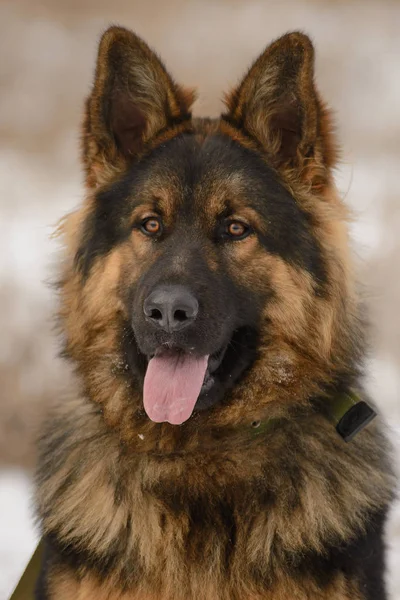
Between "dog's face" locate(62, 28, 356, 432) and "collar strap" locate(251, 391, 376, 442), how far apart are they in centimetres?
19

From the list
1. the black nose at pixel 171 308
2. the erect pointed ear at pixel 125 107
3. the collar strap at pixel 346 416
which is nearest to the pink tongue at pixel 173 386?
the black nose at pixel 171 308

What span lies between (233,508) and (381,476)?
2.47 ft

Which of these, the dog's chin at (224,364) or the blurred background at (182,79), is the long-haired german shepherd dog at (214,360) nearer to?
the dog's chin at (224,364)

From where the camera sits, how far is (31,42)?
8.79 m

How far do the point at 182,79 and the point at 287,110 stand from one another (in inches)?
174

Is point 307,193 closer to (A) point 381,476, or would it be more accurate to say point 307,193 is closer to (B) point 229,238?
(B) point 229,238

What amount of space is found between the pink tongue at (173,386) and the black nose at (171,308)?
229mm

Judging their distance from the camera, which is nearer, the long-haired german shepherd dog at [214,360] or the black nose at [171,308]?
the black nose at [171,308]

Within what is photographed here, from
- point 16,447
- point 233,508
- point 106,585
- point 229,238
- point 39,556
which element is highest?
point 229,238

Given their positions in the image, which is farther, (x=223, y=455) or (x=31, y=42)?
(x=31, y=42)

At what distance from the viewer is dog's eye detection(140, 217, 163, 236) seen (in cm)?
333

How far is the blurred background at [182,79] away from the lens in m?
7.88

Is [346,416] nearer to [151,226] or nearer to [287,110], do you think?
[151,226]

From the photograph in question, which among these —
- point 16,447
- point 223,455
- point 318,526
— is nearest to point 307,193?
point 223,455
